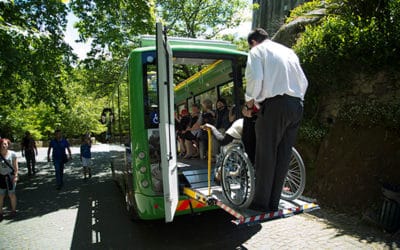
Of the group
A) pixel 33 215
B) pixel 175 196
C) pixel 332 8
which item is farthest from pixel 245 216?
pixel 332 8

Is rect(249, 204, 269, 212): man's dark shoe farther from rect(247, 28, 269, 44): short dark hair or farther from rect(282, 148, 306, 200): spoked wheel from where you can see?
rect(247, 28, 269, 44): short dark hair

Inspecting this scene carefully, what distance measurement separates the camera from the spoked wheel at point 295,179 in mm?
3652

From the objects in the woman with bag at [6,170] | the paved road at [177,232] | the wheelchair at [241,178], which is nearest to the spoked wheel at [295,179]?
the wheelchair at [241,178]

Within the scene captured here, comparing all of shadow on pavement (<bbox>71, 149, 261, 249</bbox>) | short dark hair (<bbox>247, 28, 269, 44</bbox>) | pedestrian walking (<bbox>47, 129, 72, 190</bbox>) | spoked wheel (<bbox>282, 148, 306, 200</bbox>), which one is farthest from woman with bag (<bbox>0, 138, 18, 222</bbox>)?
short dark hair (<bbox>247, 28, 269, 44</bbox>)

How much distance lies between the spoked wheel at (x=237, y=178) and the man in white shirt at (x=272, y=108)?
0.10 metres

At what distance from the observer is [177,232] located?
5.09 metres

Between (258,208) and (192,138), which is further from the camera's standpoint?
(192,138)

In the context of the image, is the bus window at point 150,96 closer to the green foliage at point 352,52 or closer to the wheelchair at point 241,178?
the wheelchair at point 241,178

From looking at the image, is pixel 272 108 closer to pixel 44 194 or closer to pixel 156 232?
pixel 156 232

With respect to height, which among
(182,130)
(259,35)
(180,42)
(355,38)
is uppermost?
(355,38)

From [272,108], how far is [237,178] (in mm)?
948

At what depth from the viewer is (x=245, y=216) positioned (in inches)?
120

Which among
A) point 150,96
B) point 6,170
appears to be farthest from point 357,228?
point 6,170

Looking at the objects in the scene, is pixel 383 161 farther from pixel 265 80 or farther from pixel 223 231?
pixel 265 80
